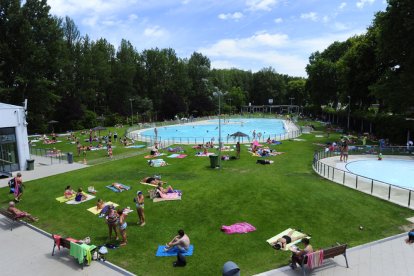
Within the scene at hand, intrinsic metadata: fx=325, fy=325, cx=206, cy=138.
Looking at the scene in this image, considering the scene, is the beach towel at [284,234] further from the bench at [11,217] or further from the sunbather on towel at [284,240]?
the bench at [11,217]

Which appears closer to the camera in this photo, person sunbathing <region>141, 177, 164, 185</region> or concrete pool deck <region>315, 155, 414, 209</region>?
concrete pool deck <region>315, 155, 414, 209</region>

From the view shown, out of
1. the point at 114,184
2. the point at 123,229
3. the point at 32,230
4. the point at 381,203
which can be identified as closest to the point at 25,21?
the point at 114,184

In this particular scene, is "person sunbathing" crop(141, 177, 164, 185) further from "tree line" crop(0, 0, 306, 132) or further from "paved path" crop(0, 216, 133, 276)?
"tree line" crop(0, 0, 306, 132)

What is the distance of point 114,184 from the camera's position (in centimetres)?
2030

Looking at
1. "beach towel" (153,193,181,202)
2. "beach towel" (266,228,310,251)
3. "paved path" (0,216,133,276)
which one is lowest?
"paved path" (0,216,133,276)

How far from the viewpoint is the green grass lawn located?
11.6 m

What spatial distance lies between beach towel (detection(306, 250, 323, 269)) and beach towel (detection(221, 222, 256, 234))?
12.0ft

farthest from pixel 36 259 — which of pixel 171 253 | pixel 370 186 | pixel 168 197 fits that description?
pixel 370 186

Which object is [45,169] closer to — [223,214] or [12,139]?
[12,139]

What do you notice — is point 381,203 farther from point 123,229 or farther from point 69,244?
point 69,244

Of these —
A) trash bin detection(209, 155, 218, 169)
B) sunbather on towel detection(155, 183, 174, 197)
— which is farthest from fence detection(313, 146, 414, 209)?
sunbather on towel detection(155, 183, 174, 197)

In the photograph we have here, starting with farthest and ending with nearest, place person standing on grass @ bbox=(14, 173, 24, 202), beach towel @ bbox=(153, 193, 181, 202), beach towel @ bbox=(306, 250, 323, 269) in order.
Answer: person standing on grass @ bbox=(14, 173, 24, 202)
beach towel @ bbox=(153, 193, 181, 202)
beach towel @ bbox=(306, 250, 323, 269)

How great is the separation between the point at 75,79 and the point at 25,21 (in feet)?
60.8

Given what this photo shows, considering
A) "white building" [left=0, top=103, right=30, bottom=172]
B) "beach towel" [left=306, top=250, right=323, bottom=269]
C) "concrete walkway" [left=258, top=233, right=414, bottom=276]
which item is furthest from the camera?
"white building" [left=0, top=103, right=30, bottom=172]
